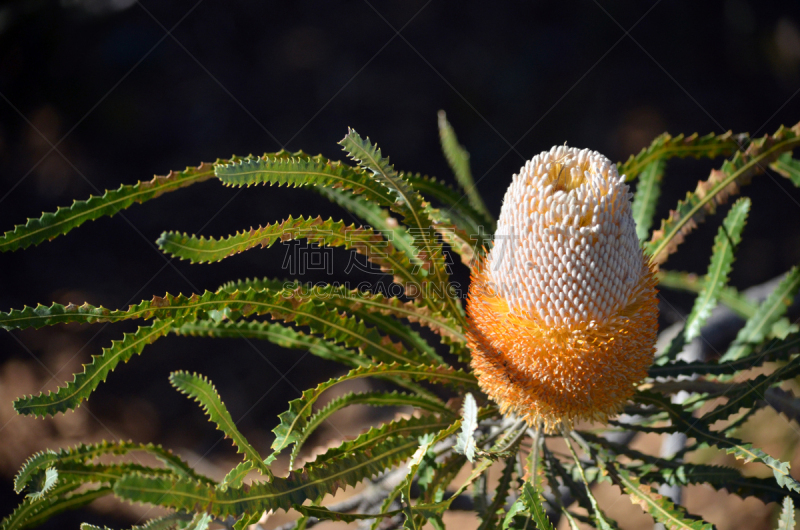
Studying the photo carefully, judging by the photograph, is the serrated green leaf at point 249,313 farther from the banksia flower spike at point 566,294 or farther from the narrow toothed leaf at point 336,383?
the banksia flower spike at point 566,294

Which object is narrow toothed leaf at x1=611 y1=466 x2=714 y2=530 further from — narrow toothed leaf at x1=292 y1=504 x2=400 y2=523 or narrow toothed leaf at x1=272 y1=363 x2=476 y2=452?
narrow toothed leaf at x1=292 y1=504 x2=400 y2=523

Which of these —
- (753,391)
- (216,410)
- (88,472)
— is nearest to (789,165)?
(753,391)

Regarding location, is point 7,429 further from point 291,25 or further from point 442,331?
point 291,25

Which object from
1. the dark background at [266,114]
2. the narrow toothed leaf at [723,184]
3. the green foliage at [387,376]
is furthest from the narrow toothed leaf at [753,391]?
the dark background at [266,114]

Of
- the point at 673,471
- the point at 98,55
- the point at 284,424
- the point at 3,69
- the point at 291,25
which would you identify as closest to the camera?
the point at 284,424

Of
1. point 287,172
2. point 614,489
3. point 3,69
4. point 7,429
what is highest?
point 614,489

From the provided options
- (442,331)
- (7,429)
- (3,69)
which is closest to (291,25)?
(3,69)

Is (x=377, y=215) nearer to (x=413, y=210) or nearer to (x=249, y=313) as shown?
(x=413, y=210)

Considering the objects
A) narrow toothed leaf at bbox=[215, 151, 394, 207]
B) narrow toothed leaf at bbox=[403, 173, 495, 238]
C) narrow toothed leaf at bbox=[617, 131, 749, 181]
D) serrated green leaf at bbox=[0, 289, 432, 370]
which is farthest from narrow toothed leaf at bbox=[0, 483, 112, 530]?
narrow toothed leaf at bbox=[617, 131, 749, 181]
